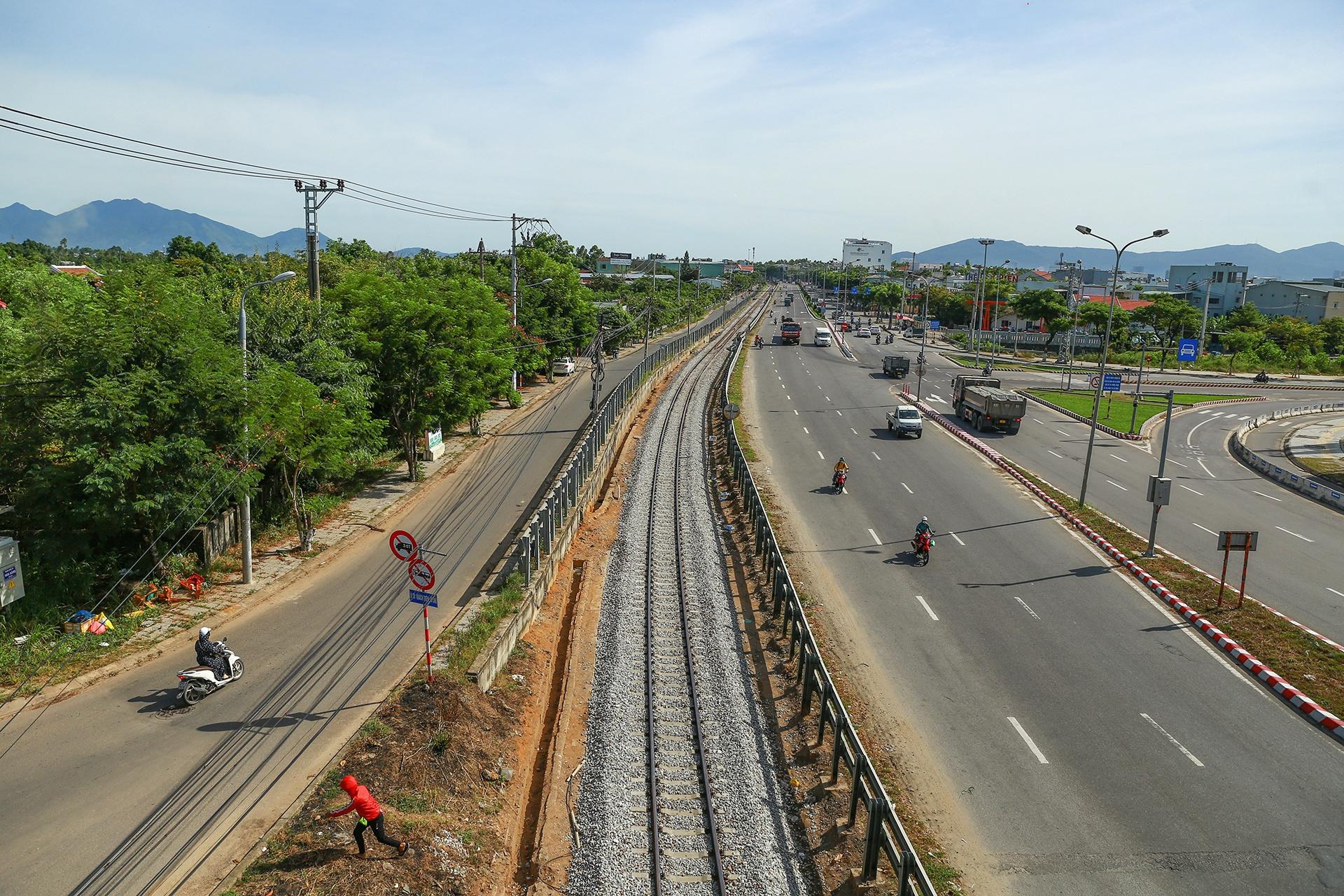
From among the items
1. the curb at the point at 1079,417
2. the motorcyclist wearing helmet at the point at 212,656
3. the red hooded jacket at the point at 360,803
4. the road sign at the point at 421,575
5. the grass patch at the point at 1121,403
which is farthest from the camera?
the grass patch at the point at 1121,403

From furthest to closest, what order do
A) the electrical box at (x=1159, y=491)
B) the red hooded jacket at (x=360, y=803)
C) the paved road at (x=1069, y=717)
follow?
the electrical box at (x=1159, y=491)
the paved road at (x=1069, y=717)
the red hooded jacket at (x=360, y=803)

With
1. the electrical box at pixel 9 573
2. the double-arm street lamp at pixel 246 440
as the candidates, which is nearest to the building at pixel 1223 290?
the double-arm street lamp at pixel 246 440

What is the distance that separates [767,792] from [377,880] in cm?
629

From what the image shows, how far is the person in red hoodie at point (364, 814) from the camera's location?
417 inches

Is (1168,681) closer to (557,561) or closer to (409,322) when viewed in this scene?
(557,561)

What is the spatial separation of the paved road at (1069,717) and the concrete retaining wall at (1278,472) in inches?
528

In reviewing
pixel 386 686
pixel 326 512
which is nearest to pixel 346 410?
pixel 326 512

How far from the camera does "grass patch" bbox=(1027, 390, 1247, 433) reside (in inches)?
1984

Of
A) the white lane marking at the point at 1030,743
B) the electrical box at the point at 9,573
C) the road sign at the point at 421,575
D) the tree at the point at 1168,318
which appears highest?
the tree at the point at 1168,318

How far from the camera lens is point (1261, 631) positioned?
19.3 m

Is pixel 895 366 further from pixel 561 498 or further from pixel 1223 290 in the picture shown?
pixel 1223 290

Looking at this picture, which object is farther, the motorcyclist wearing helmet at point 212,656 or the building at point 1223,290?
the building at point 1223,290

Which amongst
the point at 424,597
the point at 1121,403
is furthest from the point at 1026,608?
the point at 1121,403

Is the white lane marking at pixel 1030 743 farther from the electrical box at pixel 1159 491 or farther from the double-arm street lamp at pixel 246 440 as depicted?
the double-arm street lamp at pixel 246 440
